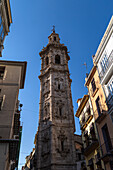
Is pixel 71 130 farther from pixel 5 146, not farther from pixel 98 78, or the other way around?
pixel 5 146

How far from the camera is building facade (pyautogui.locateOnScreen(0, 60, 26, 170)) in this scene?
1190 centimetres

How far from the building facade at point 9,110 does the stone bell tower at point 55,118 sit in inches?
444

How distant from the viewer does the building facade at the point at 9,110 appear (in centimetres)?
1190

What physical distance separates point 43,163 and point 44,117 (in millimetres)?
7598

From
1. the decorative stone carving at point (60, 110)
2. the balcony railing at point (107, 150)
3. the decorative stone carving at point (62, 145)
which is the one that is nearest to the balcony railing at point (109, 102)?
the balcony railing at point (107, 150)

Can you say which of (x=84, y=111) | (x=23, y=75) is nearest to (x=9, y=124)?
(x=23, y=75)

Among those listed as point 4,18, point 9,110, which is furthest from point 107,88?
point 4,18

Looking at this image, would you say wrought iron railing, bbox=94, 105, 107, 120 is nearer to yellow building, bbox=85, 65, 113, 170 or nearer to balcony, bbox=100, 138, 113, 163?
yellow building, bbox=85, 65, 113, 170

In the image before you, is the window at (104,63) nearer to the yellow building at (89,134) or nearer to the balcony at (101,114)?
the balcony at (101,114)

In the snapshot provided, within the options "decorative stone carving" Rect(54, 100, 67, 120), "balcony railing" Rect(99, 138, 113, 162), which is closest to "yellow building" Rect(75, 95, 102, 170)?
"balcony railing" Rect(99, 138, 113, 162)

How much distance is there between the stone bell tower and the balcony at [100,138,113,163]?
11711 millimetres

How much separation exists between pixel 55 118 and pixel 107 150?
15.9 m

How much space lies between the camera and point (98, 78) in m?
17.8

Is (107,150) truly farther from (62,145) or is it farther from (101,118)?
(62,145)
